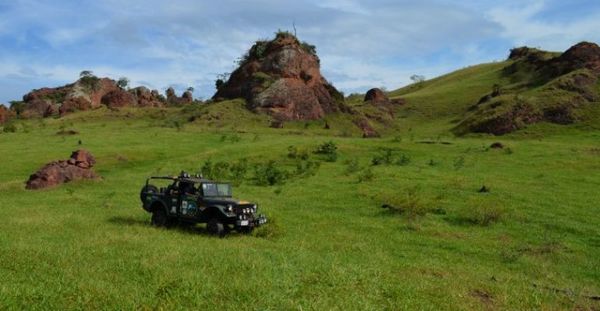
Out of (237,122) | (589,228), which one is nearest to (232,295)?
(589,228)

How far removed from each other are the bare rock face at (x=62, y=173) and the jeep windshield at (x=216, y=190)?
14984mm

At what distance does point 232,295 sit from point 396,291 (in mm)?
3242

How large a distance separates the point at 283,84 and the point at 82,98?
41.3 meters

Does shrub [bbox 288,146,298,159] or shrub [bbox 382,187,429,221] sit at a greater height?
shrub [bbox 288,146,298,159]

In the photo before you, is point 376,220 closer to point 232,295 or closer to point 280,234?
point 280,234

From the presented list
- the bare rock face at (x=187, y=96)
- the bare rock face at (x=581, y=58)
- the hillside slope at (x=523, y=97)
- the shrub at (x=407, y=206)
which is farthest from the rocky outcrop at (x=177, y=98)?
the shrub at (x=407, y=206)

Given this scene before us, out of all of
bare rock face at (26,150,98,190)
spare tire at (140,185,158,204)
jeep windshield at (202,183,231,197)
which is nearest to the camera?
jeep windshield at (202,183,231,197)

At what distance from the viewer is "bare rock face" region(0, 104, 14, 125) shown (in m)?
89.7

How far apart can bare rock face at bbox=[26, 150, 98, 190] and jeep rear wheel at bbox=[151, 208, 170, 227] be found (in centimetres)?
1324

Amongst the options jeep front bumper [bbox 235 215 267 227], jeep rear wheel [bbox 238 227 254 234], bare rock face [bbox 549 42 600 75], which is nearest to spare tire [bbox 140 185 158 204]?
jeep rear wheel [bbox 238 227 254 234]

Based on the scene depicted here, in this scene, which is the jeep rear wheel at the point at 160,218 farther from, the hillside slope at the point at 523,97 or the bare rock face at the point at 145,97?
the bare rock face at the point at 145,97

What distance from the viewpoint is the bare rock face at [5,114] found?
8972 centimetres

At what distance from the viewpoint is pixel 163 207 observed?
19406 mm

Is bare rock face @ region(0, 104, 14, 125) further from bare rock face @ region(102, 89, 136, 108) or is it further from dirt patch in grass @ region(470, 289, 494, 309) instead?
dirt patch in grass @ region(470, 289, 494, 309)
